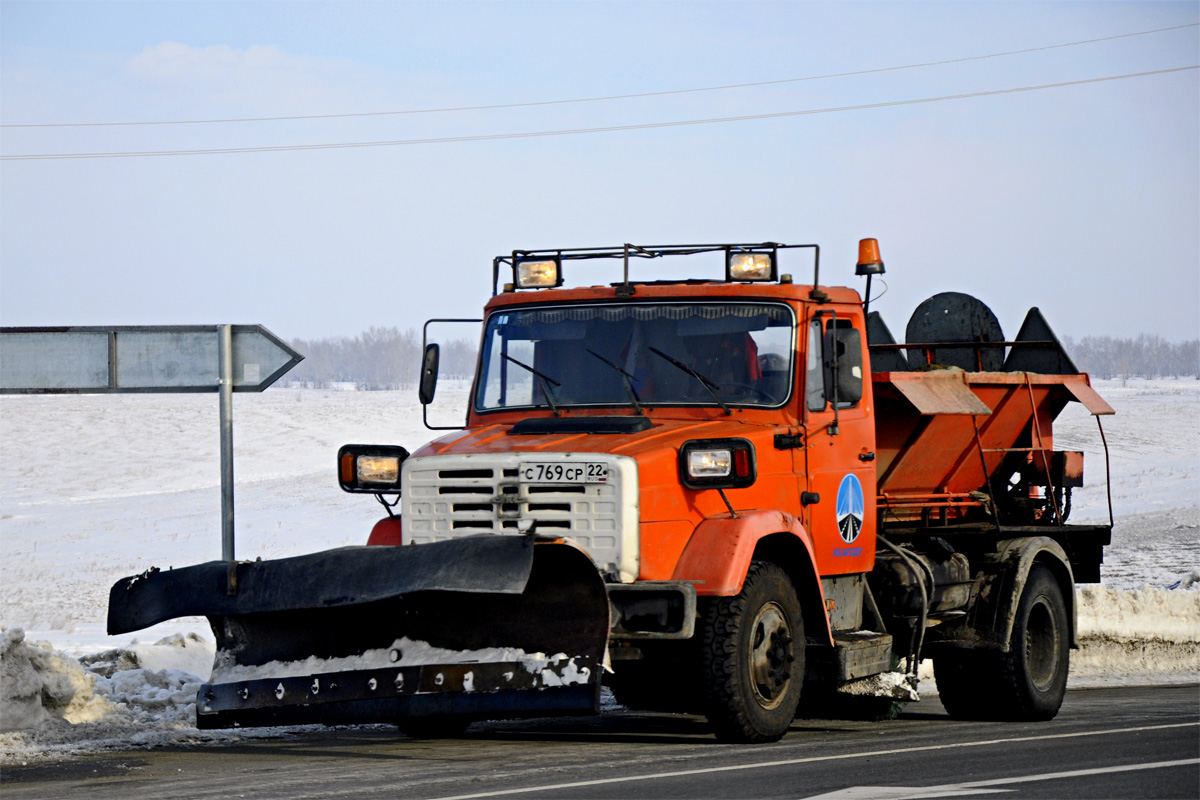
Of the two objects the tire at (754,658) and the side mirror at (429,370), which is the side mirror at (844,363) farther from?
A: the side mirror at (429,370)

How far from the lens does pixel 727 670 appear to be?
303 inches

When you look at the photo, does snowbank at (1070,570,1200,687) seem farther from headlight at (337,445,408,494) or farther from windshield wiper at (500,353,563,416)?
headlight at (337,445,408,494)

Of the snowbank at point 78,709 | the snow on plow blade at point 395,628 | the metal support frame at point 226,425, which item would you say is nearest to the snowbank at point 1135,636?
the metal support frame at point 226,425

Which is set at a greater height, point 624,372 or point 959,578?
point 624,372

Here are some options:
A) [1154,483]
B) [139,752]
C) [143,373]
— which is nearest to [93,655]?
[143,373]

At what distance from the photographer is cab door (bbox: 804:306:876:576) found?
8852mm

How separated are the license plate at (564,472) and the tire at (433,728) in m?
2.21

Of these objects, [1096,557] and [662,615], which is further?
[1096,557]

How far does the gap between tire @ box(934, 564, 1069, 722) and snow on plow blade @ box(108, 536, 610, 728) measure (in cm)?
439

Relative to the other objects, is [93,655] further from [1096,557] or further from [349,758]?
[1096,557]

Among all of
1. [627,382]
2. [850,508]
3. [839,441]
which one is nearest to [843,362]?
[839,441]

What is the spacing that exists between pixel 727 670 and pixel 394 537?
83.6 inches

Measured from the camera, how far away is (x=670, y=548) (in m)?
7.86

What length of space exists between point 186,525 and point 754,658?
24.6 metres
